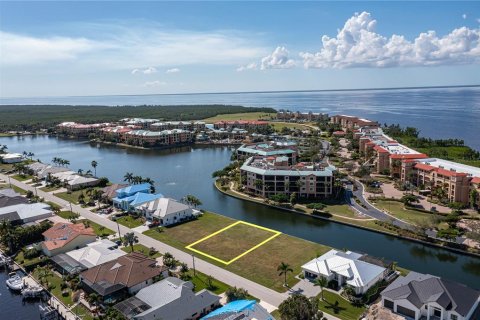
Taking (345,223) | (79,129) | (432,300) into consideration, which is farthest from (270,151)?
(79,129)

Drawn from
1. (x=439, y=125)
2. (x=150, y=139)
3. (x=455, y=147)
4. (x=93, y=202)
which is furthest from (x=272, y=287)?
(x=439, y=125)

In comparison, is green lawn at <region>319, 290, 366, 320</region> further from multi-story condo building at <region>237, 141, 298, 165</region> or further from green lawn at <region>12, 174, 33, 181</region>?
green lawn at <region>12, 174, 33, 181</region>

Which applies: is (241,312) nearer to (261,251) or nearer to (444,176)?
(261,251)

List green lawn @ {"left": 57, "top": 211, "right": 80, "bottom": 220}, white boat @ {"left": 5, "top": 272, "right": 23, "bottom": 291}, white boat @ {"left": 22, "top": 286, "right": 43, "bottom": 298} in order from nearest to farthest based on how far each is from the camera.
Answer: white boat @ {"left": 22, "top": 286, "right": 43, "bottom": 298}
white boat @ {"left": 5, "top": 272, "right": 23, "bottom": 291}
green lawn @ {"left": 57, "top": 211, "right": 80, "bottom": 220}

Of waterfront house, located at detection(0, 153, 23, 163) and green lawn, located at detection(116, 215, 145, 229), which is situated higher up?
waterfront house, located at detection(0, 153, 23, 163)

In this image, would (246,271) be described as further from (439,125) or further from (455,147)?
(439,125)

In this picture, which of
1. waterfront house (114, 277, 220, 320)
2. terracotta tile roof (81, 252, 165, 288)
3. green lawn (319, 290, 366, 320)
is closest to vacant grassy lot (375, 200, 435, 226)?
green lawn (319, 290, 366, 320)
